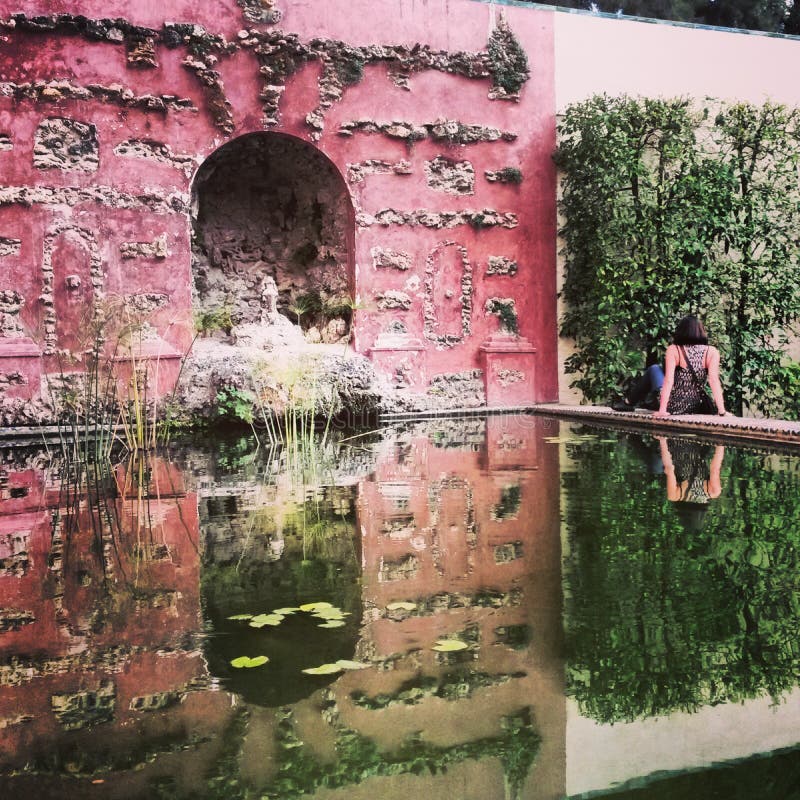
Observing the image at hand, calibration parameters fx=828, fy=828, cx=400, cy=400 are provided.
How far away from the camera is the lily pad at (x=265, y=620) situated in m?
2.04

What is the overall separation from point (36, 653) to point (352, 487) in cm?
226

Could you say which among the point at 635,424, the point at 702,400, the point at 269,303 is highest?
the point at 269,303

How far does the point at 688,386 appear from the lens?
6.42 m

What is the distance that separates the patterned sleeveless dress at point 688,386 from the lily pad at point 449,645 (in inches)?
194

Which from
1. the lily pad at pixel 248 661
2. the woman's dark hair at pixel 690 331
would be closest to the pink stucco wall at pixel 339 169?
the woman's dark hair at pixel 690 331

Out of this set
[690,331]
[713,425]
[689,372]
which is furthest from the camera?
[689,372]

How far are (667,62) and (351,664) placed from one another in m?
9.77

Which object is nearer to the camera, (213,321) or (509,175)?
(213,321)

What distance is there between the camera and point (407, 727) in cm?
150

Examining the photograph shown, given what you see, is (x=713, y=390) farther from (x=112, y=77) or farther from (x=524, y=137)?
(x=112, y=77)

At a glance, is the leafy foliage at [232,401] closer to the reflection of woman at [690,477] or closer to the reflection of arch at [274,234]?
the reflection of arch at [274,234]

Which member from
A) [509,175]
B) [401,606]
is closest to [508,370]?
[509,175]

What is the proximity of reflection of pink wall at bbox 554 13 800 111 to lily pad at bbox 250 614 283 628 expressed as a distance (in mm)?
8549

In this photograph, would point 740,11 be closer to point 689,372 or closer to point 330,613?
point 689,372
